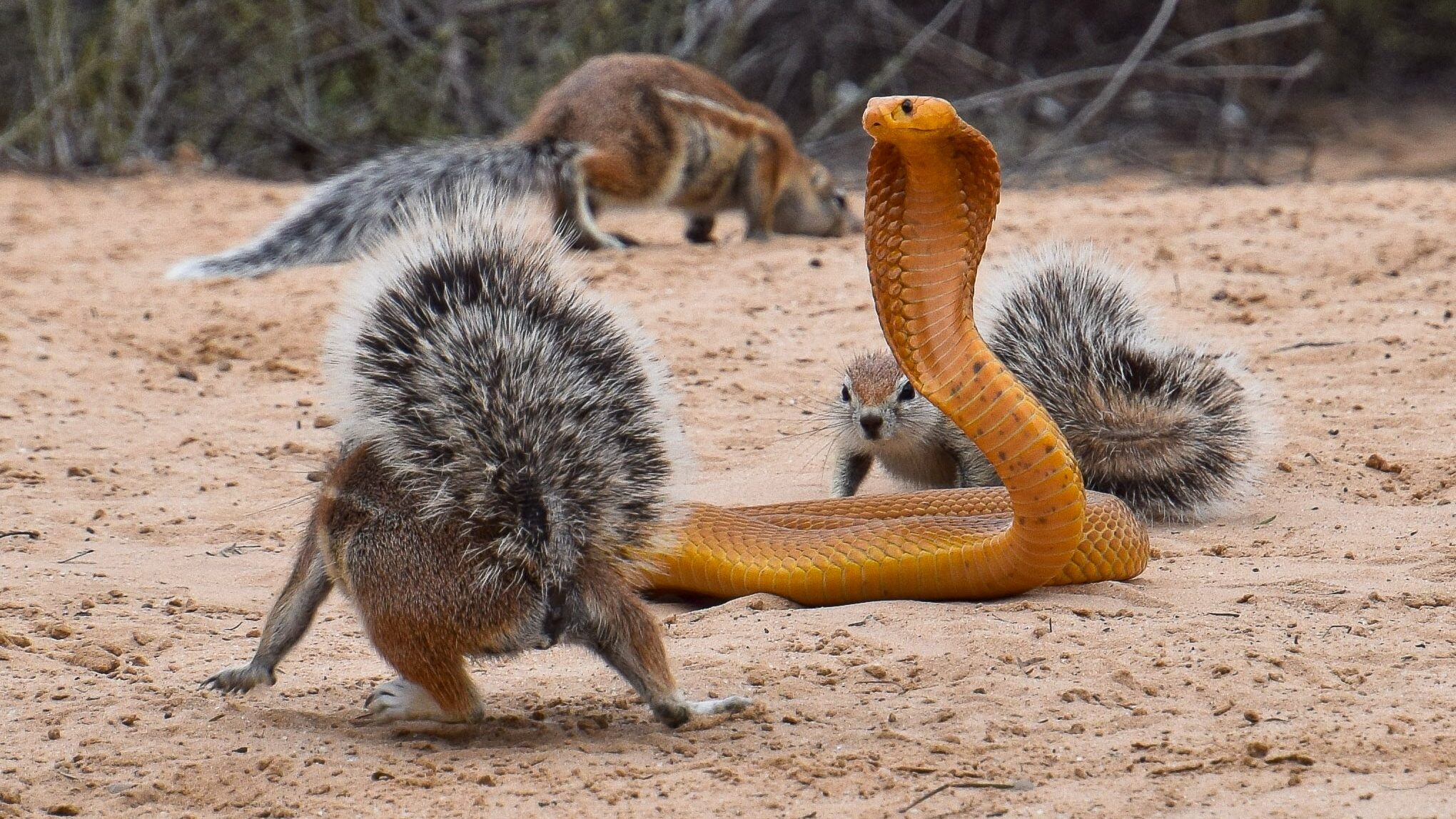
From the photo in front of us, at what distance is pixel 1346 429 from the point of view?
5980mm

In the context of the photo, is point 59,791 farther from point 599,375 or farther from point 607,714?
point 599,375

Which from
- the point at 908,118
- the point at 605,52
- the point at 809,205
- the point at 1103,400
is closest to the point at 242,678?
the point at 908,118

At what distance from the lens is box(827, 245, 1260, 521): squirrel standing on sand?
5.28 m

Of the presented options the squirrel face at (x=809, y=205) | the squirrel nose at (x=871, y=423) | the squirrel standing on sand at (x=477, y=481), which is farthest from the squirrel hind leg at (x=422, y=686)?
the squirrel face at (x=809, y=205)

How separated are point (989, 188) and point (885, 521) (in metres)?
1.27

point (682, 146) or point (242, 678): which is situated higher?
point (682, 146)

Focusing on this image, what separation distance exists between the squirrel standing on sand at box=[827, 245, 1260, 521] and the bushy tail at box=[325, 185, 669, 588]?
196 centimetres

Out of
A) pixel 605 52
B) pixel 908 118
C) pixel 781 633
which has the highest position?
pixel 605 52

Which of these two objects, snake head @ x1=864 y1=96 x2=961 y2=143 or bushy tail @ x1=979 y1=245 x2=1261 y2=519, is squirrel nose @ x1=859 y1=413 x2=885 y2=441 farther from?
snake head @ x1=864 y1=96 x2=961 y2=143

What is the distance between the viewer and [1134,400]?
5.33 m

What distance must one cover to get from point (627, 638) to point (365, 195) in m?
7.16

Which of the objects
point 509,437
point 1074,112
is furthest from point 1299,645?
point 1074,112

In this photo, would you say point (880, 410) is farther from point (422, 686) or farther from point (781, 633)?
point (422, 686)

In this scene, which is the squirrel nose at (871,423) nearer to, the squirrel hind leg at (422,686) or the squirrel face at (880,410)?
the squirrel face at (880,410)
